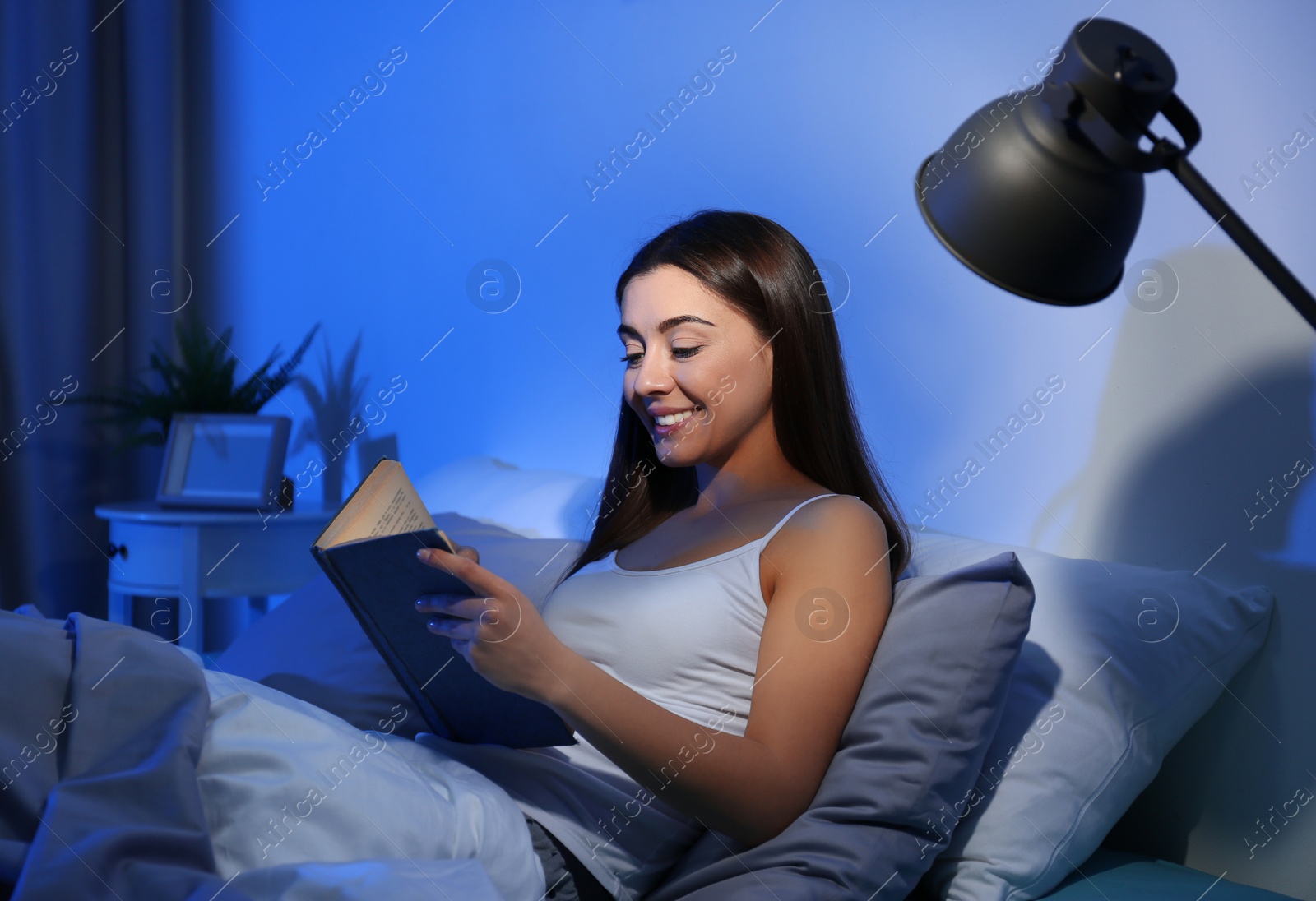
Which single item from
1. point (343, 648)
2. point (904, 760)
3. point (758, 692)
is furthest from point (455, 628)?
point (343, 648)

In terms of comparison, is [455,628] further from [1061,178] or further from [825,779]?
[1061,178]

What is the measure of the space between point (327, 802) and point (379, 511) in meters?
0.21

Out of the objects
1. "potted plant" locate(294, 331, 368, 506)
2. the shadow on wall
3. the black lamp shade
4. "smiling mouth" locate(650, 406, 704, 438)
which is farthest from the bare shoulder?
"potted plant" locate(294, 331, 368, 506)

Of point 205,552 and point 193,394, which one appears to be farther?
point 193,394

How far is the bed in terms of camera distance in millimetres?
625

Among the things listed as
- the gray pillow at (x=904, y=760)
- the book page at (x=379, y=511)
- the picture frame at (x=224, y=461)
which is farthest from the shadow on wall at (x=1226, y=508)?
the picture frame at (x=224, y=461)

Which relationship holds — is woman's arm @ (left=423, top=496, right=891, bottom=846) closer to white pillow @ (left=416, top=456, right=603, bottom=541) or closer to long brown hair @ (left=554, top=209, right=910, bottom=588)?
long brown hair @ (left=554, top=209, right=910, bottom=588)

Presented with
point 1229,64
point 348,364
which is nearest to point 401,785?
point 1229,64

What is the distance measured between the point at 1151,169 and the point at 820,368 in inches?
23.4

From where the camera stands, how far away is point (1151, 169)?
0.44 metres

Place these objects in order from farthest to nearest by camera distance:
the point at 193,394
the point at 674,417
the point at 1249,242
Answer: the point at 193,394 < the point at 674,417 < the point at 1249,242

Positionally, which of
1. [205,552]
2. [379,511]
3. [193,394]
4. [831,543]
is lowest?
[831,543]

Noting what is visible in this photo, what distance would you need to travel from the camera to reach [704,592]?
2.94 ft

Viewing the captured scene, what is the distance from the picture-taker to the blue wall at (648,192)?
3.26ft
